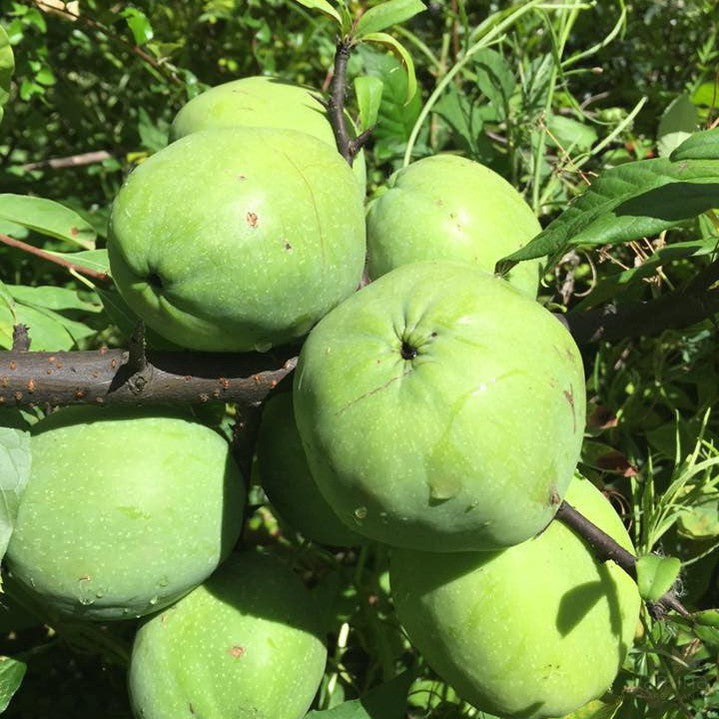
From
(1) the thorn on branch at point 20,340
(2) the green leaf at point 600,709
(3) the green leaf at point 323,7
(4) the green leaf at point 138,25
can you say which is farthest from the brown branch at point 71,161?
(2) the green leaf at point 600,709

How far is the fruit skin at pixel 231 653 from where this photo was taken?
1.27m

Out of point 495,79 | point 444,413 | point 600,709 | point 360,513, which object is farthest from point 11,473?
point 495,79

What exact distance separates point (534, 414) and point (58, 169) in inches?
68.2

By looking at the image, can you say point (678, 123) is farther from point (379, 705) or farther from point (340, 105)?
point (379, 705)

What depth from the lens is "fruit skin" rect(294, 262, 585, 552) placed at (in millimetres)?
1007

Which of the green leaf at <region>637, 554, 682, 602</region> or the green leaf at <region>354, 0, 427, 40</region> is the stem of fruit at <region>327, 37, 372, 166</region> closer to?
the green leaf at <region>354, 0, 427, 40</region>

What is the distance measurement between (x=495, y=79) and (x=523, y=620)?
1.16 meters

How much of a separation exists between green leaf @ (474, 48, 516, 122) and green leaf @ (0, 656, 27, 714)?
137cm

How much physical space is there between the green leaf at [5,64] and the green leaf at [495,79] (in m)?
0.90

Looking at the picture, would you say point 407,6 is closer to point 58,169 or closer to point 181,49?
point 181,49

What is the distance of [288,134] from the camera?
1259mm

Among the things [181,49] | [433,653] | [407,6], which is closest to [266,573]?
[433,653]

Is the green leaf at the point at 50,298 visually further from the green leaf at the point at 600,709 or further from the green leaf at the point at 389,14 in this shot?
the green leaf at the point at 600,709

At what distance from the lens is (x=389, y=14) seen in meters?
1.45
